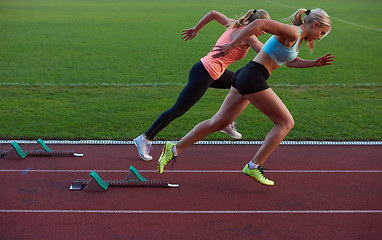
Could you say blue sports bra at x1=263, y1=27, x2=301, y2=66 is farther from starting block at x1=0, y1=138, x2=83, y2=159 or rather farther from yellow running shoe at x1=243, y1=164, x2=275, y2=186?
starting block at x1=0, y1=138, x2=83, y2=159

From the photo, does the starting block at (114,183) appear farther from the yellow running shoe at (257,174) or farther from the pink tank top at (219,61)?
the pink tank top at (219,61)

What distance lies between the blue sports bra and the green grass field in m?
1.42

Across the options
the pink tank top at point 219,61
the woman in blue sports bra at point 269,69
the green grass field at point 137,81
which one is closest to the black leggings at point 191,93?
the pink tank top at point 219,61

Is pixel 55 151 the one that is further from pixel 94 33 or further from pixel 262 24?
pixel 94 33

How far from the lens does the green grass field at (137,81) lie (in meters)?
7.62

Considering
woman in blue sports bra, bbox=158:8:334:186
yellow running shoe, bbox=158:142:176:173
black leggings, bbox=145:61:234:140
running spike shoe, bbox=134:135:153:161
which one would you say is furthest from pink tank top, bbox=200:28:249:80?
running spike shoe, bbox=134:135:153:161

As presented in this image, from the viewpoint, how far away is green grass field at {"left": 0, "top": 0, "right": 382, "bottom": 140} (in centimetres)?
762

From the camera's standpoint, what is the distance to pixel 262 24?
4.56m

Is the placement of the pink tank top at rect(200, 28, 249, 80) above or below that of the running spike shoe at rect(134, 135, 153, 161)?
above

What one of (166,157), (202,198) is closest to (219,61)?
(166,157)

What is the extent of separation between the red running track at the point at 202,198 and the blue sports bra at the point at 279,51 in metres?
1.33

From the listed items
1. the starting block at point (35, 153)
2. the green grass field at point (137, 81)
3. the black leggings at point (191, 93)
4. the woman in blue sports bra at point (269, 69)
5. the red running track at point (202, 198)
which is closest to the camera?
the red running track at point (202, 198)

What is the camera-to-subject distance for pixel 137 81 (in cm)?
1115

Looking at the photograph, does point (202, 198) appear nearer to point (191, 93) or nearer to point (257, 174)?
point (257, 174)
